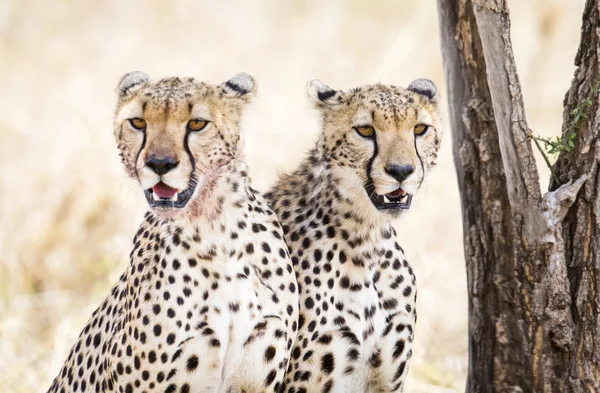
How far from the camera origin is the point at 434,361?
5199 millimetres

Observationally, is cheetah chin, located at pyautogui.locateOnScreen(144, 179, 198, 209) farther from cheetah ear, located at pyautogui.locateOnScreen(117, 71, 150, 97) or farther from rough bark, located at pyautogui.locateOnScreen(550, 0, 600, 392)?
rough bark, located at pyautogui.locateOnScreen(550, 0, 600, 392)

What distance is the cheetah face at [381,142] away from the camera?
132 inches

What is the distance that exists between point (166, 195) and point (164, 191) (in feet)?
0.05

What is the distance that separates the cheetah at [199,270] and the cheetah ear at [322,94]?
44 cm

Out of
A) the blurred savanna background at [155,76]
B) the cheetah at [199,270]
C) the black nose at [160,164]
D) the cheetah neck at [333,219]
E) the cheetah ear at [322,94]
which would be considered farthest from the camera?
the blurred savanna background at [155,76]

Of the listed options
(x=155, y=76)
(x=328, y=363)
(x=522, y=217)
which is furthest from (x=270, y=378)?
(x=155, y=76)

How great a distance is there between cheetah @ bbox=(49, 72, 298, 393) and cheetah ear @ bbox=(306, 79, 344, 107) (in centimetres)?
44

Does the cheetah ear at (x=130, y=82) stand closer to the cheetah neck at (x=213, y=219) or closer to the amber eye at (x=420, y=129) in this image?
the cheetah neck at (x=213, y=219)

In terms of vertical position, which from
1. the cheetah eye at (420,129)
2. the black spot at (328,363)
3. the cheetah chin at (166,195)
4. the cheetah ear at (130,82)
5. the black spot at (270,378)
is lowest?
the black spot at (270,378)

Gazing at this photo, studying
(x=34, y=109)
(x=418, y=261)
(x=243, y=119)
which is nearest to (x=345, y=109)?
(x=243, y=119)

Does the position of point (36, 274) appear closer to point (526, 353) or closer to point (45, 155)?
point (45, 155)

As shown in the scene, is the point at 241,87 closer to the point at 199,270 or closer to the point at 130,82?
the point at 130,82

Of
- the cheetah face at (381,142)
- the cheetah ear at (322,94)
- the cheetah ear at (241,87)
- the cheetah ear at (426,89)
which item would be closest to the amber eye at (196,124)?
the cheetah ear at (241,87)

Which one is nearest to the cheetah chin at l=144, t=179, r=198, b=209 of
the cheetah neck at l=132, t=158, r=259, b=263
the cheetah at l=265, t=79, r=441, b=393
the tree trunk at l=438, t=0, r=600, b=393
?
the cheetah neck at l=132, t=158, r=259, b=263
